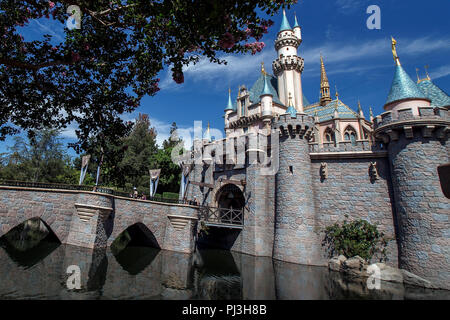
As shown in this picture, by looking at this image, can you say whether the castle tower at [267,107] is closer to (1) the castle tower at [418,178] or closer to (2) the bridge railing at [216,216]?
(2) the bridge railing at [216,216]

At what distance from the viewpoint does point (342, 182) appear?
1586 centimetres

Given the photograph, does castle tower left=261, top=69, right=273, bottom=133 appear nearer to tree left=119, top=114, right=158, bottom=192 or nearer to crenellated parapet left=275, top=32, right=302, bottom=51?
crenellated parapet left=275, top=32, right=302, bottom=51

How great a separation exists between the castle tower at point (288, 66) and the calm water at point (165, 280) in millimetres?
20896

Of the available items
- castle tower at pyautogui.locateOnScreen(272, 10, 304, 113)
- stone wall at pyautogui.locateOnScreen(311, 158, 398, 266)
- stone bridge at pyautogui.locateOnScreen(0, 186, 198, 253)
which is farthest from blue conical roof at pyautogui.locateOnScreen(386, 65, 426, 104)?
stone bridge at pyautogui.locateOnScreen(0, 186, 198, 253)

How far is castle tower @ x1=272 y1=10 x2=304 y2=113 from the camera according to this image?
29312mm

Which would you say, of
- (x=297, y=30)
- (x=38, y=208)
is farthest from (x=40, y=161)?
(x=297, y=30)

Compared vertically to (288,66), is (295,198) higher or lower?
lower

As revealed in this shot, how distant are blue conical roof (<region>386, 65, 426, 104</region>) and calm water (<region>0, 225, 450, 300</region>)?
10.1 metres

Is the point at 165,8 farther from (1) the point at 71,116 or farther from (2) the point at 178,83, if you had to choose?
(1) the point at 71,116

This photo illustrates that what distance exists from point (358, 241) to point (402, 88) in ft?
30.8

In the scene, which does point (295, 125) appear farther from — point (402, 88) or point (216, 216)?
point (216, 216)

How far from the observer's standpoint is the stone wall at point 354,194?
557 inches

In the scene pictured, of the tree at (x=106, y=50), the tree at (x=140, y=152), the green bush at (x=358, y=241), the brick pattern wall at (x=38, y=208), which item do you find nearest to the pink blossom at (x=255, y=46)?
the tree at (x=106, y=50)

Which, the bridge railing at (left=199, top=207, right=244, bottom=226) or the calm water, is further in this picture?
the bridge railing at (left=199, top=207, right=244, bottom=226)
